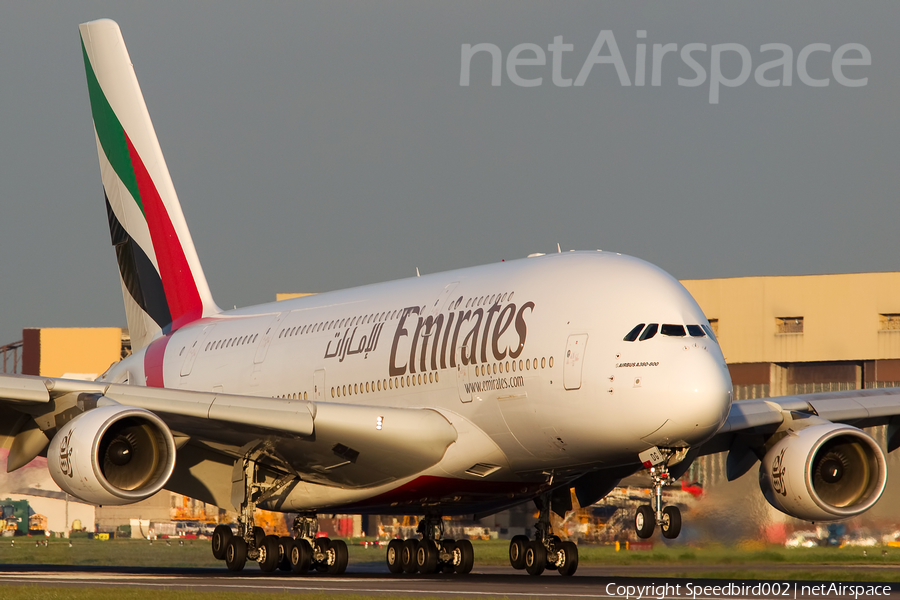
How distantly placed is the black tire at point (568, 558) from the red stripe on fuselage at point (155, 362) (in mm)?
9827

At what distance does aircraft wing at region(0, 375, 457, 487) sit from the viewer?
19.0m

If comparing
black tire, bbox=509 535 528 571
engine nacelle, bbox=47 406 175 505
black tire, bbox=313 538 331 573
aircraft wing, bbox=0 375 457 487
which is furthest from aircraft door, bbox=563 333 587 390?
black tire, bbox=313 538 331 573

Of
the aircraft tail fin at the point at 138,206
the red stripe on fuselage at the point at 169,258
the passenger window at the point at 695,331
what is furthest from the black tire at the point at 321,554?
the passenger window at the point at 695,331

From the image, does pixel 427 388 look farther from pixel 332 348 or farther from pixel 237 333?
pixel 237 333

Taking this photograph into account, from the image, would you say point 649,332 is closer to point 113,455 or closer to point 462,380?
point 462,380

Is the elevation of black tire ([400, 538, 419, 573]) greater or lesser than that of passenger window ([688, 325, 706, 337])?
lesser

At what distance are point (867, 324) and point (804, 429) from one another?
25.0m

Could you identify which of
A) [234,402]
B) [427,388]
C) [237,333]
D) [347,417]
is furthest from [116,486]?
[237,333]

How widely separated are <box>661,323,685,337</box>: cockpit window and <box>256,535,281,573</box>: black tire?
8.53m

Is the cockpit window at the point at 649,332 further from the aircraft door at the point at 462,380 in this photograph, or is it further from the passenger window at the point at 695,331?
the aircraft door at the point at 462,380

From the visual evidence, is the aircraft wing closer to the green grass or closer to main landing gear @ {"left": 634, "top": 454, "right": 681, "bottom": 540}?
the green grass

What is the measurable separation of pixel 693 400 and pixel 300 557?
8.71m

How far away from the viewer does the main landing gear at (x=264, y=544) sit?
72.5 feet

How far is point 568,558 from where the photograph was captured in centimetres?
2131
